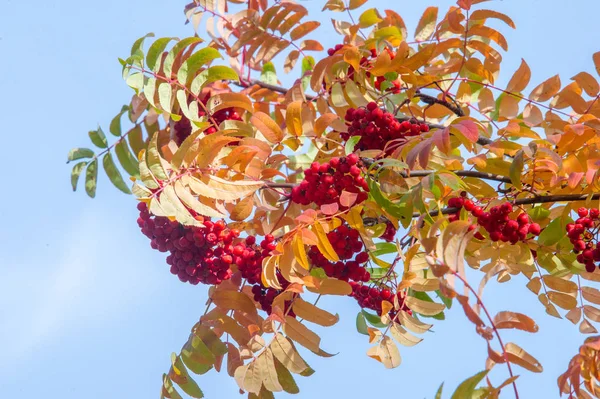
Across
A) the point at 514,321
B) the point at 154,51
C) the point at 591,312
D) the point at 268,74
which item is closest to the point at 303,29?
the point at 268,74

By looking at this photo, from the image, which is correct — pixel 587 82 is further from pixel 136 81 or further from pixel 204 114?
pixel 136 81

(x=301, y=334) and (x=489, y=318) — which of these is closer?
(x=489, y=318)

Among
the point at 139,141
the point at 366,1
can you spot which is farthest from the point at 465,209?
the point at 139,141

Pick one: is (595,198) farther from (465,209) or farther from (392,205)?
(392,205)

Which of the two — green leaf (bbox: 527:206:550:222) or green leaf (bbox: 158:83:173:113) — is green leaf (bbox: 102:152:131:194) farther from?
green leaf (bbox: 527:206:550:222)

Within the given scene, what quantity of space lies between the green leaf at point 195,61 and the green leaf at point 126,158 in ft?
2.15

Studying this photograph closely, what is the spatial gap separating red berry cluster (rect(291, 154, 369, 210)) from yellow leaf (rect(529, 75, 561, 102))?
2.70 feet

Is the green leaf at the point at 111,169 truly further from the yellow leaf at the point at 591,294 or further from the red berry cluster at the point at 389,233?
the yellow leaf at the point at 591,294

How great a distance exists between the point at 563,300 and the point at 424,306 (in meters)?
0.53

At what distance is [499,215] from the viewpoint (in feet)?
7.52

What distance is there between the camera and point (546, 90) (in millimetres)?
2596

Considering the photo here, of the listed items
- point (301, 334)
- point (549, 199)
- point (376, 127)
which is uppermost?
point (376, 127)

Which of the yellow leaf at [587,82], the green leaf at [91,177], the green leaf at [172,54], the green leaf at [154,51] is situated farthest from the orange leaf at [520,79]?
the green leaf at [91,177]

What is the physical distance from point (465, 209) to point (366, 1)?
1365 millimetres
